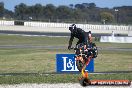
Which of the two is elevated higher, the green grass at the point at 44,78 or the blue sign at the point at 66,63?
the blue sign at the point at 66,63

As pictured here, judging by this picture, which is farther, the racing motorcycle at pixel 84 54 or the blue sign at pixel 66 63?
the blue sign at pixel 66 63

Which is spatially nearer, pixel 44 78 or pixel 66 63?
pixel 66 63

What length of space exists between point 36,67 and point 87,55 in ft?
37.5

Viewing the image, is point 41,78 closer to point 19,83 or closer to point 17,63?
point 19,83

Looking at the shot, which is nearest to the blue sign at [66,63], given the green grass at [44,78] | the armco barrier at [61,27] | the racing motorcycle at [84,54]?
the green grass at [44,78]

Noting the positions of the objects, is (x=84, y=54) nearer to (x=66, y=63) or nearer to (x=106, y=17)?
(x=66, y=63)

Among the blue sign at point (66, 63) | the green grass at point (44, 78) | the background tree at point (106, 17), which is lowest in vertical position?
the background tree at point (106, 17)

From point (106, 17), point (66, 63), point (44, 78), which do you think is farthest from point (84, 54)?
point (106, 17)

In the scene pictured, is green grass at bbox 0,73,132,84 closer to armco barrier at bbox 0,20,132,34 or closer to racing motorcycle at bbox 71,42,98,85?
racing motorcycle at bbox 71,42,98,85

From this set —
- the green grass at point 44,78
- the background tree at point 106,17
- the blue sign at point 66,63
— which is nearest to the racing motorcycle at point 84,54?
the blue sign at point 66,63

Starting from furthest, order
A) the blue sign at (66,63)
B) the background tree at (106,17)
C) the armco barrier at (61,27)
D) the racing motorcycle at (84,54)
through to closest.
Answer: the background tree at (106,17), the armco barrier at (61,27), the blue sign at (66,63), the racing motorcycle at (84,54)

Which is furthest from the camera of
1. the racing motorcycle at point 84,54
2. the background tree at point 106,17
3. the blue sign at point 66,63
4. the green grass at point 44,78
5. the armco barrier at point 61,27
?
the background tree at point 106,17

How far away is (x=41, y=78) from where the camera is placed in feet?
45.8

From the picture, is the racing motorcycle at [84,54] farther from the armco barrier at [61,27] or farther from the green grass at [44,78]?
the armco barrier at [61,27]
